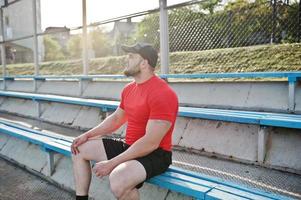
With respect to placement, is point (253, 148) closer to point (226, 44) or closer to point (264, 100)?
point (264, 100)

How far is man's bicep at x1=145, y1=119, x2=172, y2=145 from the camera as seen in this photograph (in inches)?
75.7

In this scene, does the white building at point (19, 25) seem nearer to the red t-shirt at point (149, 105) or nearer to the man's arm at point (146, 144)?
the red t-shirt at point (149, 105)

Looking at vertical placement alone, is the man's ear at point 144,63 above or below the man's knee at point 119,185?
above

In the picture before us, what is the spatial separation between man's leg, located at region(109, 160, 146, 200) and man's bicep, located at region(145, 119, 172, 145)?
19 centimetres

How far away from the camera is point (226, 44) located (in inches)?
222

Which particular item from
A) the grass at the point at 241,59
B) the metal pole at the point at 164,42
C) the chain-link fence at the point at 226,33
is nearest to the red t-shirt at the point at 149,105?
the metal pole at the point at 164,42

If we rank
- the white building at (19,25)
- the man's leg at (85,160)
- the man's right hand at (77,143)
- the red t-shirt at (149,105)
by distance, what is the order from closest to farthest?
the red t-shirt at (149,105) → the man's leg at (85,160) → the man's right hand at (77,143) → the white building at (19,25)

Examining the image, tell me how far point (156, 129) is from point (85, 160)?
74cm

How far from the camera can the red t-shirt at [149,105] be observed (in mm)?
1942

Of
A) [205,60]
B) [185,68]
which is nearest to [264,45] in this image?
[205,60]

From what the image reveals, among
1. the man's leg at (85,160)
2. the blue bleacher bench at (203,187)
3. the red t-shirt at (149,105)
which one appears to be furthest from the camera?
the man's leg at (85,160)

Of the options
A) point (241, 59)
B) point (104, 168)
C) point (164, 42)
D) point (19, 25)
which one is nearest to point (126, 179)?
point (104, 168)

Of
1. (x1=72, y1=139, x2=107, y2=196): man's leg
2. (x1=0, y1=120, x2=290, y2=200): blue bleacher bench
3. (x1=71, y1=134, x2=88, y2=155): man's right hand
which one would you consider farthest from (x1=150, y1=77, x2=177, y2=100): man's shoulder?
(x1=71, y1=134, x2=88, y2=155): man's right hand

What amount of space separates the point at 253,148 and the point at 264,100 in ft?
2.95
